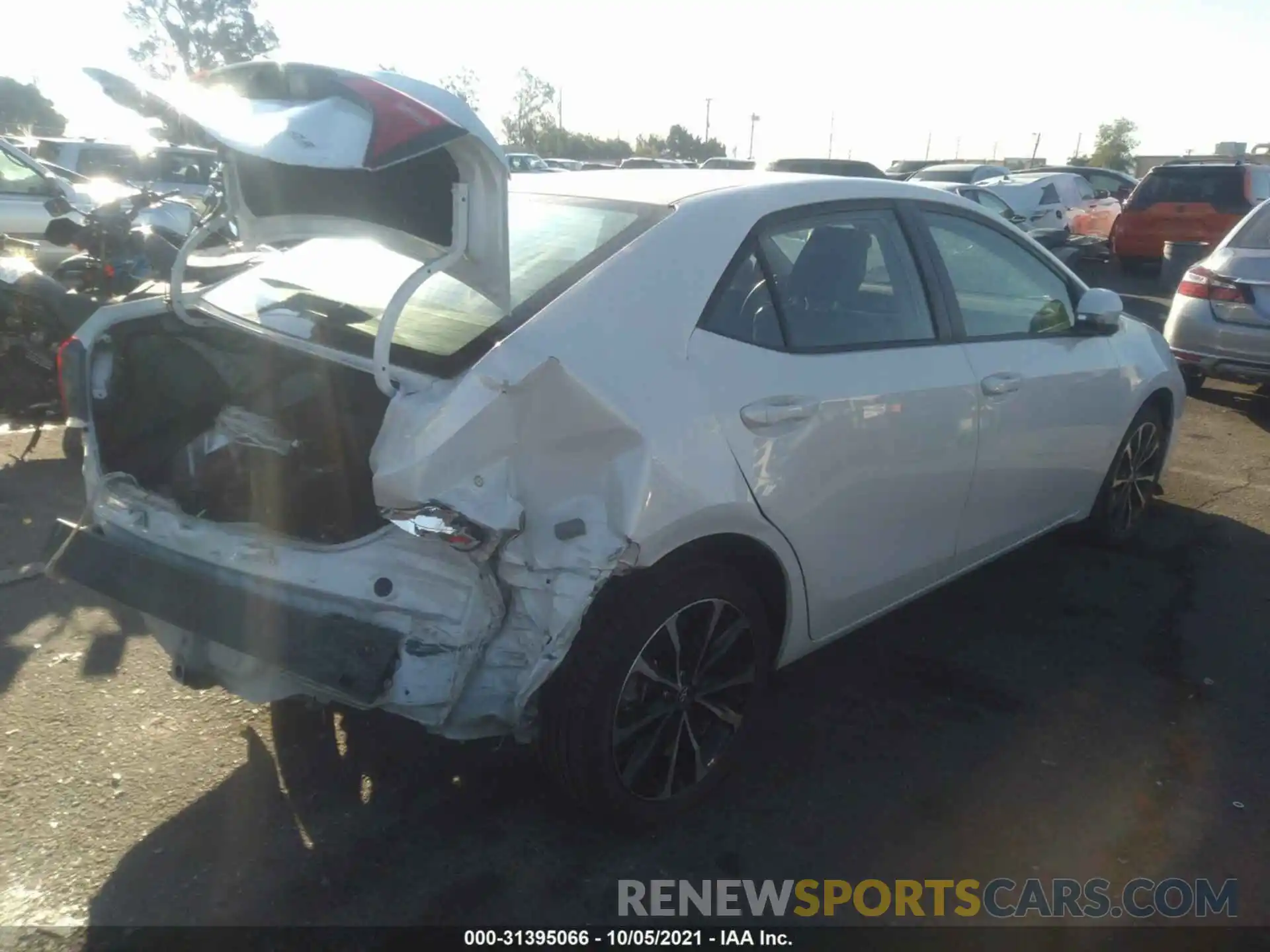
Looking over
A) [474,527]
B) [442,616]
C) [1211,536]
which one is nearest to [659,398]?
[474,527]

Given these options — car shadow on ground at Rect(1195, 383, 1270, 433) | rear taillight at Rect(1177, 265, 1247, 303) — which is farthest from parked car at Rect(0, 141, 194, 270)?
car shadow on ground at Rect(1195, 383, 1270, 433)

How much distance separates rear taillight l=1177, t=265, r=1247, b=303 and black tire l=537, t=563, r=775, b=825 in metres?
5.79

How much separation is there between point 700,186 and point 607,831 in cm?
195

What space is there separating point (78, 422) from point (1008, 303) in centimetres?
329

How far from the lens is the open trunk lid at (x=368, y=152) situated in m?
2.32

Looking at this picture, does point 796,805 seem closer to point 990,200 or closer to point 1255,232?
point 1255,232

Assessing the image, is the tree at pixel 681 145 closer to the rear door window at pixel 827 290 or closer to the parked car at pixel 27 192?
the parked car at pixel 27 192

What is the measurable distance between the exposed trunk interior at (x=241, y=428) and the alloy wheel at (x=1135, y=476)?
143 inches

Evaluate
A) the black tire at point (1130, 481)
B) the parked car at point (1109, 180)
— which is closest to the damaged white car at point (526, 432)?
the black tire at point (1130, 481)

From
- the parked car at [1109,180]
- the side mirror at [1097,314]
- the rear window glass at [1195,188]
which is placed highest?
the side mirror at [1097,314]

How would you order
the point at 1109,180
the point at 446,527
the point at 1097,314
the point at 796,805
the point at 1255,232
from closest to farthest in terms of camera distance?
A: the point at 446,527 < the point at 796,805 < the point at 1097,314 < the point at 1255,232 < the point at 1109,180

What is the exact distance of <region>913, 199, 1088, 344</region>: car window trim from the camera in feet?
12.0

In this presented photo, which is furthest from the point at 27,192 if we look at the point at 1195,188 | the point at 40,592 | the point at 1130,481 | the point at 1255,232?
the point at 1195,188

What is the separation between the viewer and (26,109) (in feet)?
127
